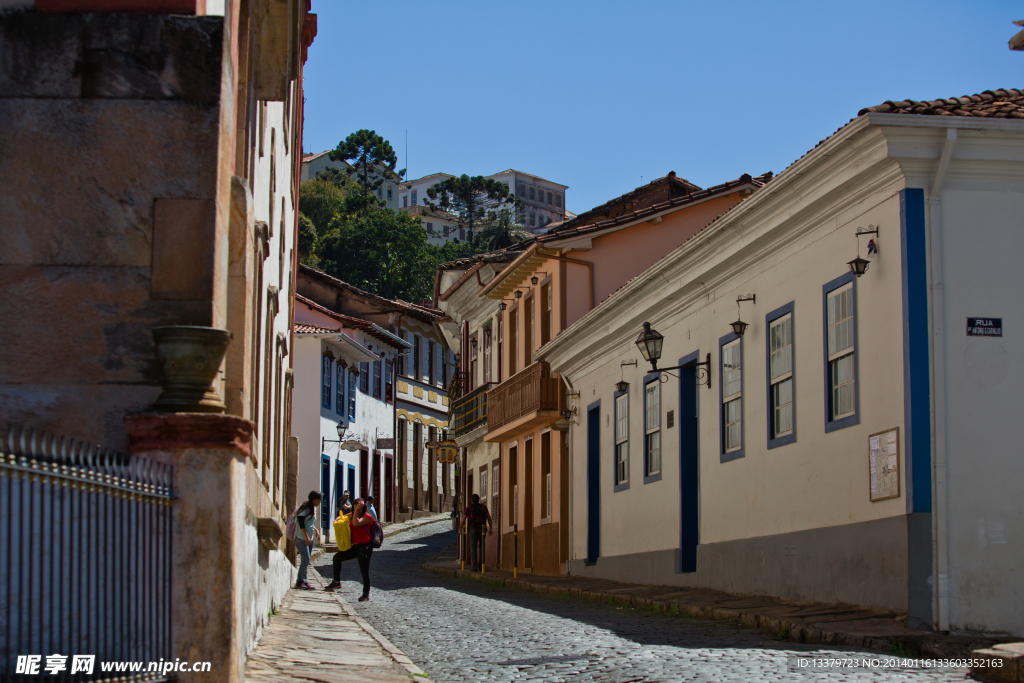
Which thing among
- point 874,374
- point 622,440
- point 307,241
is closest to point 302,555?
point 622,440

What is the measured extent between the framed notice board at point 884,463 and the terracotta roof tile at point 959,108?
108 inches

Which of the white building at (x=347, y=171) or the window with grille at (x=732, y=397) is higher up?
the white building at (x=347, y=171)

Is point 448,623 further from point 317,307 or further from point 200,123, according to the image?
point 317,307

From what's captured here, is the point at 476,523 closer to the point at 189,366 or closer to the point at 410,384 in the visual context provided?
the point at 189,366

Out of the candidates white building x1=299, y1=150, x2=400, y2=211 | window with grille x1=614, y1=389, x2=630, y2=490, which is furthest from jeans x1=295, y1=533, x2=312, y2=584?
white building x1=299, y1=150, x2=400, y2=211

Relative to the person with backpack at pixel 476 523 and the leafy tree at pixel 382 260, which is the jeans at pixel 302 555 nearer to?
the person with backpack at pixel 476 523

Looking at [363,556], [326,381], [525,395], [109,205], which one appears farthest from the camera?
[326,381]

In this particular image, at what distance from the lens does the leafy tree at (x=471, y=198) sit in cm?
10550

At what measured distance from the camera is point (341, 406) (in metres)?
41.5

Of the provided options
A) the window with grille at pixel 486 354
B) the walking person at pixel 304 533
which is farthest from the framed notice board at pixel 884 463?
the window with grille at pixel 486 354

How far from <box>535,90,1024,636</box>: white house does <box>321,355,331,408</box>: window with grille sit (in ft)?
76.7

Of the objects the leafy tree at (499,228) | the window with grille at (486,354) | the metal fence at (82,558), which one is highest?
the leafy tree at (499,228)

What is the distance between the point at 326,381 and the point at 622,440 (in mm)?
20553

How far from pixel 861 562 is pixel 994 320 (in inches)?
98.8
